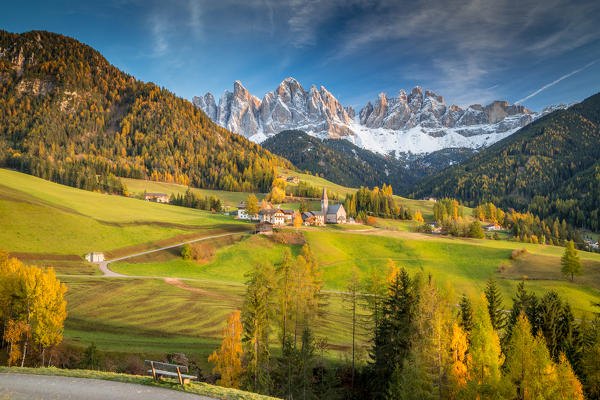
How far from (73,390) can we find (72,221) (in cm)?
8144

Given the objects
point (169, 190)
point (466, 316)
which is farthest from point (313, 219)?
point (169, 190)

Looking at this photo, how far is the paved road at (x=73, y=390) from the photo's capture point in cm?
1495

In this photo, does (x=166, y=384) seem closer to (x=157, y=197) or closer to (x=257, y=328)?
(x=257, y=328)

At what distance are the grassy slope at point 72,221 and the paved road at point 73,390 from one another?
65.4 meters

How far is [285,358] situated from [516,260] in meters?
74.9

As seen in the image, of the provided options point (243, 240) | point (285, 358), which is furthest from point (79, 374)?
point (243, 240)

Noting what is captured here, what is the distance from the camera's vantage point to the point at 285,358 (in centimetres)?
3212

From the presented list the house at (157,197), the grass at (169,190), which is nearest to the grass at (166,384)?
the house at (157,197)

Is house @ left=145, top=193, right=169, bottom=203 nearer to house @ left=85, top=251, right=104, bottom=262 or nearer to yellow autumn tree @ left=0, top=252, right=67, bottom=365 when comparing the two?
house @ left=85, top=251, right=104, bottom=262

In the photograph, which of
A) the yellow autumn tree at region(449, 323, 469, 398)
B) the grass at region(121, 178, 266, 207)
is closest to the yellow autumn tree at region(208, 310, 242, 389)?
the yellow autumn tree at region(449, 323, 469, 398)

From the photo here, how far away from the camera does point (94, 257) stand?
7231 cm

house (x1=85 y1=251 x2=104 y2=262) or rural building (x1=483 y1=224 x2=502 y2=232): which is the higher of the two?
rural building (x1=483 y1=224 x2=502 y2=232)

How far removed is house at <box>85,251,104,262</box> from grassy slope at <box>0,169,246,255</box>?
2028 mm

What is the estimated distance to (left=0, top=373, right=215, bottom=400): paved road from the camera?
1495 centimetres
